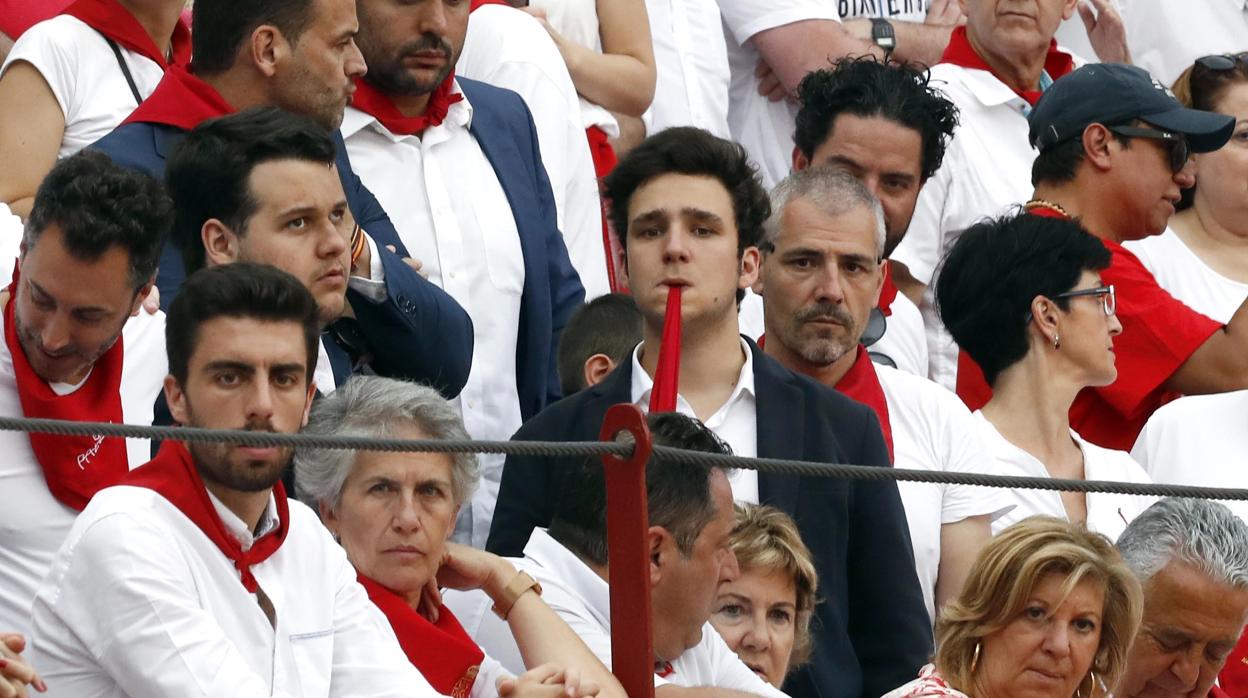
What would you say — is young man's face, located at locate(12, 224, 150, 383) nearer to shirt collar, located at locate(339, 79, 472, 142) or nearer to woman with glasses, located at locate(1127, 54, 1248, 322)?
shirt collar, located at locate(339, 79, 472, 142)

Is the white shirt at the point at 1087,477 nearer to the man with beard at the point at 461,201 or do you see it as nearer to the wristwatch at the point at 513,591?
the man with beard at the point at 461,201

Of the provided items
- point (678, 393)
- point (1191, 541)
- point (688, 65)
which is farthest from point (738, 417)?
point (688, 65)

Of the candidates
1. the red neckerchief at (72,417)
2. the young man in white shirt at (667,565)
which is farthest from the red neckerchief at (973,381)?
the red neckerchief at (72,417)

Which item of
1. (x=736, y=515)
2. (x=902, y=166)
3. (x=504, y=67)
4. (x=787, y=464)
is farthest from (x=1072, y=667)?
(x=504, y=67)

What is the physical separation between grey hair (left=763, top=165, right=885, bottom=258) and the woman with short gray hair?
55.1 inches

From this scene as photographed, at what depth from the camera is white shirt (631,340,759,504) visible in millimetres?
5000

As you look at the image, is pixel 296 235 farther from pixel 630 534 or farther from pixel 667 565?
pixel 630 534

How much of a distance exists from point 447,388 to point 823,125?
1715mm

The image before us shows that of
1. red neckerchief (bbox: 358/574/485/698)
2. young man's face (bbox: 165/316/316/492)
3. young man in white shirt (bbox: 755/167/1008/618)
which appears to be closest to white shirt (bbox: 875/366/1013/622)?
young man in white shirt (bbox: 755/167/1008/618)

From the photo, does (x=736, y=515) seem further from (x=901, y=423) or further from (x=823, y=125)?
(x=823, y=125)

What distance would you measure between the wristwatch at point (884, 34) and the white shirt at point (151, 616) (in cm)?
439

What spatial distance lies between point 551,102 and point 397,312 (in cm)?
152

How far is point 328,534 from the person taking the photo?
4.11 meters

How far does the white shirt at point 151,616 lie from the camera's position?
3615 mm
